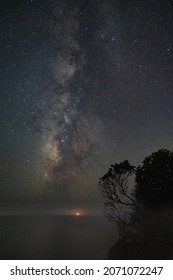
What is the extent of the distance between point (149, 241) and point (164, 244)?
2.55ft

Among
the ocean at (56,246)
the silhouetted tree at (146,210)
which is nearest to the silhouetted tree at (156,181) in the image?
the silhouetted tree at (146,210)

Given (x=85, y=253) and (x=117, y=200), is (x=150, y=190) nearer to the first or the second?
(x=117, y=200)

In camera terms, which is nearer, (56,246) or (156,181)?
(156,181)

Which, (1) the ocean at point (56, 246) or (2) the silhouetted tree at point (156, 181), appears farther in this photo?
(1) the ocean at point (56, 246)

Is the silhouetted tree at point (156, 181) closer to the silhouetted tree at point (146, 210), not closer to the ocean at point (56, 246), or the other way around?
the silhouetted tree at point (146, 210)

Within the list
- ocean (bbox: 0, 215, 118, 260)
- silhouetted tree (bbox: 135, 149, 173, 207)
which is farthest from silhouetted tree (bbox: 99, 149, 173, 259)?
ocean (bbox: 0, 215, 118, 260)

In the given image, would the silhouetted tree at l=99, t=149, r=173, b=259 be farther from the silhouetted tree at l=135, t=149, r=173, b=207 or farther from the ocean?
the ocean

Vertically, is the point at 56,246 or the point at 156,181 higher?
the point at 56,246

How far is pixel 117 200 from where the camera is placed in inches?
793

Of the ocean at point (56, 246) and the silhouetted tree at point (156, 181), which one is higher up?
the ocean at point (56, 246)

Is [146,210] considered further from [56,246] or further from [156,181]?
[56,246]

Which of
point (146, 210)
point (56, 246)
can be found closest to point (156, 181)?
point (146, 210)
